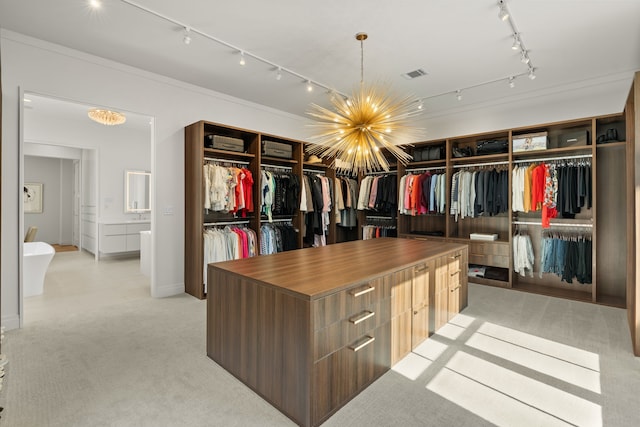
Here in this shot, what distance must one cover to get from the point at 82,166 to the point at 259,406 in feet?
26.8

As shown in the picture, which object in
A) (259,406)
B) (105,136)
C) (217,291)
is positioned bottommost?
(259,406)

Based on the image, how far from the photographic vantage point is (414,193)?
5352 millimetres

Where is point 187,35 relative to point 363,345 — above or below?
above

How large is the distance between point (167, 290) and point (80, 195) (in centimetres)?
543

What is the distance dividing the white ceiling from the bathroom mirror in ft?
13.1

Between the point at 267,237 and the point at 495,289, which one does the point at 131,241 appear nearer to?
the point at 267,237

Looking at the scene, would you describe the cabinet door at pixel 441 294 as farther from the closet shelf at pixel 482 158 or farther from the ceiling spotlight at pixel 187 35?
the ceiling spotlight at pixel 187 35

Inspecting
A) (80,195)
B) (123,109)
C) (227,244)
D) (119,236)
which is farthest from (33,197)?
(227,244)

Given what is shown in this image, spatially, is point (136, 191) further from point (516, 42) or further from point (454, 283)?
point (516, 42)

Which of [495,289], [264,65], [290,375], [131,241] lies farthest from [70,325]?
[495,289]

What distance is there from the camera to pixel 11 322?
3.06m

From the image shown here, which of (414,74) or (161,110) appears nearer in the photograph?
(414,74)

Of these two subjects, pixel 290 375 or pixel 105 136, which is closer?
pixel 290 375

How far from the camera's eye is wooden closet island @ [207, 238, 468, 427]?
5.78 feet
